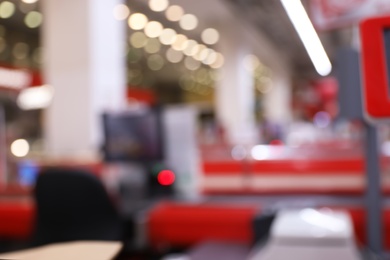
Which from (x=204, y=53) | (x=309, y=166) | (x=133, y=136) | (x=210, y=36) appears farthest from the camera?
(x=204, y=53)

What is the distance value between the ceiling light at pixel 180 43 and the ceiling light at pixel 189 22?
29.6 inches

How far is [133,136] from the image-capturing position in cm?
335

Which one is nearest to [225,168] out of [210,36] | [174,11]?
[174,11]

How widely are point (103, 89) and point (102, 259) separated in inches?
188

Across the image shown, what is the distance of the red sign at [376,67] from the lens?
41.5 inches

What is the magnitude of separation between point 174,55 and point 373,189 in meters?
13.2

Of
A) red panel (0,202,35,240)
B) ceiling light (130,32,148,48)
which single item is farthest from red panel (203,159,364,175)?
ceiling light (130,32,148,48)

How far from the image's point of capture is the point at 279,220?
71.7 inches

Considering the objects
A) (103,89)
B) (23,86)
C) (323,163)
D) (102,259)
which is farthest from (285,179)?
(23,86)

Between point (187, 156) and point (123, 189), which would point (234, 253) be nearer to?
point (187, 156)

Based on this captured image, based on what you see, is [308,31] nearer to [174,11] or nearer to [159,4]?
[159,4]

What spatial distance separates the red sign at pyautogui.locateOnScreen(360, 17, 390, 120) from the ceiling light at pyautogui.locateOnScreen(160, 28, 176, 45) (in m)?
9.11

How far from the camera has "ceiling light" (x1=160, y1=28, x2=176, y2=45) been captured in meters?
10.2

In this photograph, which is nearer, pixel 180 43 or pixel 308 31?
pixel 308 31
